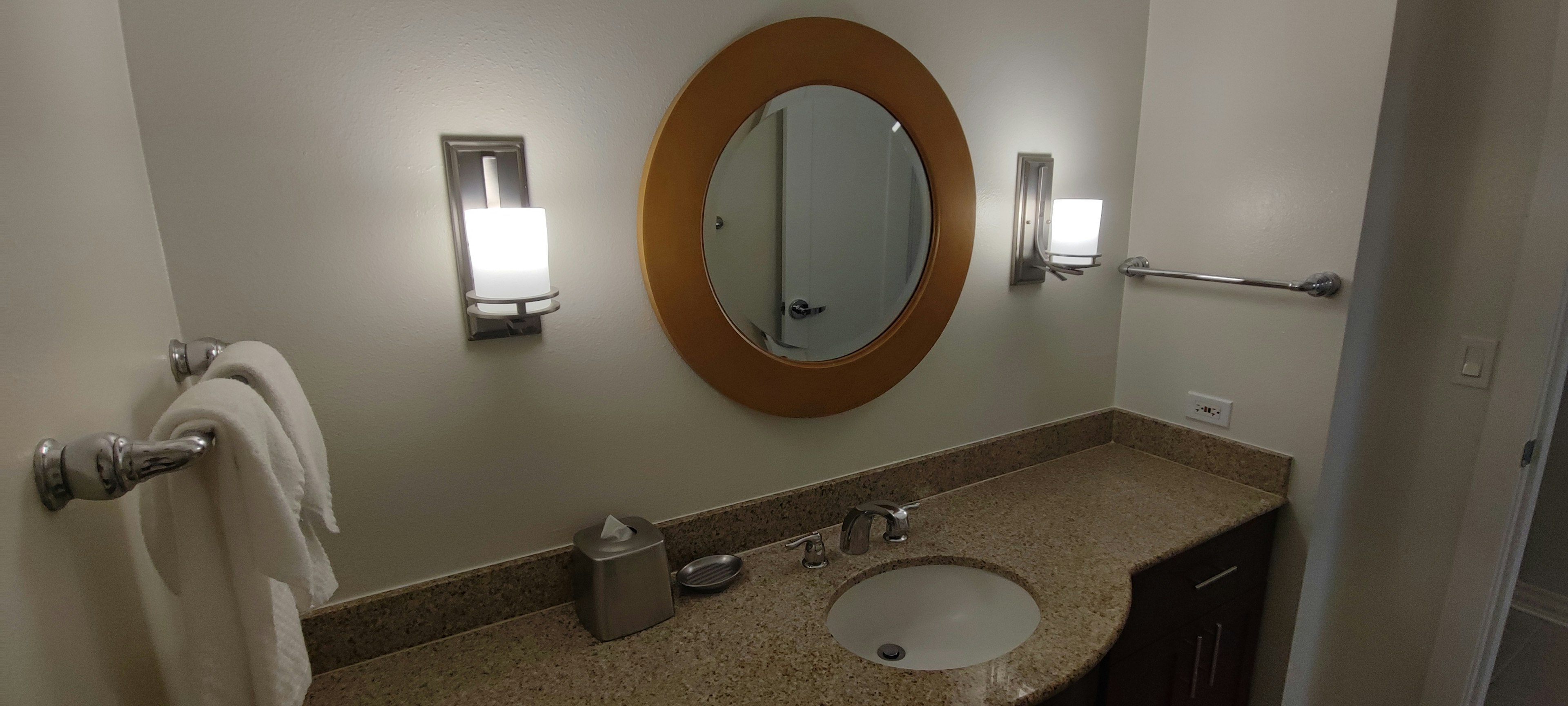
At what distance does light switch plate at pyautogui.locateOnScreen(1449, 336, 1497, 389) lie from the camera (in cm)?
147

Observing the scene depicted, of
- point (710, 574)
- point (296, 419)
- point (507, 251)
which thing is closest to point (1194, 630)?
point (710, 574)

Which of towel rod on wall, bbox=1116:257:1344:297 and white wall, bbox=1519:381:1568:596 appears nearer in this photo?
towel rod on wall, bbox=1116:257:1344:297

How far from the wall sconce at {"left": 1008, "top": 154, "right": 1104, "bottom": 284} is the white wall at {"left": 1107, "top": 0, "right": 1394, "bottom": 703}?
0.28 metres

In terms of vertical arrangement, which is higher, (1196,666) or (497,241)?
(497,241)

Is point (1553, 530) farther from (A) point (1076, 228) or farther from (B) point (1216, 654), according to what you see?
(A) point (1076, 228)

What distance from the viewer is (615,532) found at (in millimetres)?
1159

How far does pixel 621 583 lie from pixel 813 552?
0.38 metres

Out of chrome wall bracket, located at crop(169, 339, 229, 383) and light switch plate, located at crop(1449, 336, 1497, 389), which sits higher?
chrome wall bracket, located at crop(169, 339, 229, 383)

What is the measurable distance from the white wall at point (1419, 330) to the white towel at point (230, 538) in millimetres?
1871

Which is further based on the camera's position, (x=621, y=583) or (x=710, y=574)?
(x=710, y=574)

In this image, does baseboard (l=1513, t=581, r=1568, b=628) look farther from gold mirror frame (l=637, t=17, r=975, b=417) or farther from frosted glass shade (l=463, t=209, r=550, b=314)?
frosted glass shade (l=463, t=209, r=550, b=314)

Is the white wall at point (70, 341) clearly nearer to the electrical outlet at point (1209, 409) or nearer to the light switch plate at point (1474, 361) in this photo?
the electrical outlet at point (1209, 409)

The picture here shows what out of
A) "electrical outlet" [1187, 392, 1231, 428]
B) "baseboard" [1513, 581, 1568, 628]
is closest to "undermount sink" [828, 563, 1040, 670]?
"electrical outlet" [1187, 392, 1231, 428]

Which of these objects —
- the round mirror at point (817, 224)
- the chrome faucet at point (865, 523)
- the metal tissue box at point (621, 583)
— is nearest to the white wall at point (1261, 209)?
the round mirror at point (817, 224)
